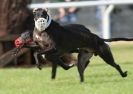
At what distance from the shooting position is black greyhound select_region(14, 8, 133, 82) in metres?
11.6

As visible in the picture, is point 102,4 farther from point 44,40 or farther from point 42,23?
point 42,23

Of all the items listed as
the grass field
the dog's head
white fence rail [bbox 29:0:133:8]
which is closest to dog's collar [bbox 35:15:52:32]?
the dog's head

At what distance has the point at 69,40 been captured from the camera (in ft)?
39.3

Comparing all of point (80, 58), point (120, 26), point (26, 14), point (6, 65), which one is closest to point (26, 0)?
point (26, 14)

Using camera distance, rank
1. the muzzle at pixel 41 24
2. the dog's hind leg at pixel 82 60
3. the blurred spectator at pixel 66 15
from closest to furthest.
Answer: the muzzle at pixel 41 24 → the dog's hind leg at pixel 82 60 → the blurred spectator at pixel 66 15

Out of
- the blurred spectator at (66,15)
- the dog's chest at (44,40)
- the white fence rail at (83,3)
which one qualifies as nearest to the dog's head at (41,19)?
the dog's chest at (44,40)

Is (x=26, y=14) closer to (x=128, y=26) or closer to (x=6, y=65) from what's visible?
(x=6, y=65)

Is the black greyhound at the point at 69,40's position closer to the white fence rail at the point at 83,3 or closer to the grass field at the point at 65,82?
the grass field at the point at 65,82

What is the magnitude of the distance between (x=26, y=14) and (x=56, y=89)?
6.49 m

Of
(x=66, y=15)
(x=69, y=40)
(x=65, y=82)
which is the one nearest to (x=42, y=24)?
(x=69, y=40)

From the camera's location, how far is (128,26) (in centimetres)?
2966

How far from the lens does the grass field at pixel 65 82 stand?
11008 mm

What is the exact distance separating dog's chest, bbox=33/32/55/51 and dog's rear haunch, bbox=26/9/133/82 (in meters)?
0.06

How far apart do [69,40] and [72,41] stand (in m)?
0.06
